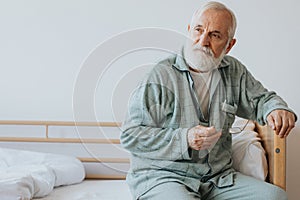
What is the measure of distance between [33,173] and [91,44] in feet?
2.61

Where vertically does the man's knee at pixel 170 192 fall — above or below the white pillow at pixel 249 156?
below

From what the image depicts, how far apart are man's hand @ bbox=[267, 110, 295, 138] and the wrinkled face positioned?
10.4 inches

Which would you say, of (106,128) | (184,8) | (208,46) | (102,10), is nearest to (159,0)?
(184,8)

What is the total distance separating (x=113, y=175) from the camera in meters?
2.24

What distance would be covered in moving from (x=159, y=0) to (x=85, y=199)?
1045mm

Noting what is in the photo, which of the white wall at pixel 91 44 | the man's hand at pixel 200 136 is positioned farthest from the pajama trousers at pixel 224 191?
the white wall at pixel 91 44

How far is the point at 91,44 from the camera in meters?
2.27

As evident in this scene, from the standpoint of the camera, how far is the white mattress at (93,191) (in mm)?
1701

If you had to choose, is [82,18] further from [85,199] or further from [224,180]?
[224,180]

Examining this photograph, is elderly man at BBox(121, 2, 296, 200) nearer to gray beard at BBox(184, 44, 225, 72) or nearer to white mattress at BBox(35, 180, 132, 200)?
gray beard at BBox(184, 44, 225, 72)

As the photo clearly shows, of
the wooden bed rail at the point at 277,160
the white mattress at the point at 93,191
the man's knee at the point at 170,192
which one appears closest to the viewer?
the man's knee at the point at 170,192

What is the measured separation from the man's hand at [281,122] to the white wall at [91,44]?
0.79m

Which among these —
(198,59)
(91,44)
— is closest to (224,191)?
(198,59)

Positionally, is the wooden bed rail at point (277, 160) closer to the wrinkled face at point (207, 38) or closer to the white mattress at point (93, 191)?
the wrinkled face at point (207, 38)
